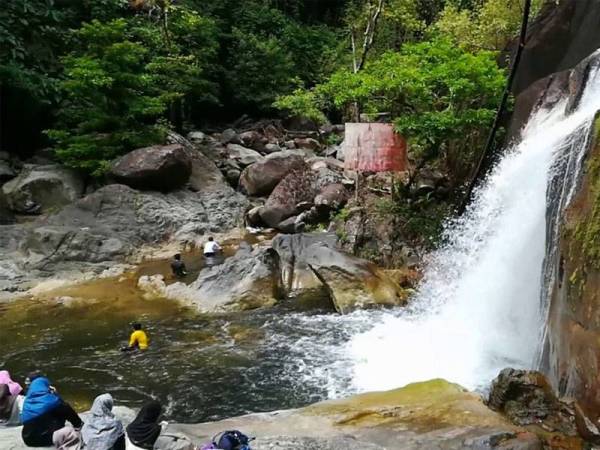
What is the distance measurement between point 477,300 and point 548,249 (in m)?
3.46

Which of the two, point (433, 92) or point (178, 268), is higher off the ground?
point (433, 92)

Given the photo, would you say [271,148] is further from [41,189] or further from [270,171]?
[41,189]

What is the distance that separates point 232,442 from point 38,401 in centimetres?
230

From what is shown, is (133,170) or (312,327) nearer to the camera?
(312,327)

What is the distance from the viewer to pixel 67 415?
6.94 metres

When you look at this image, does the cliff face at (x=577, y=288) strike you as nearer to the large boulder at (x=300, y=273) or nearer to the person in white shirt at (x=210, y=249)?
the large boulder at (x=300, y=273)

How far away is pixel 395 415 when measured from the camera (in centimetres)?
793

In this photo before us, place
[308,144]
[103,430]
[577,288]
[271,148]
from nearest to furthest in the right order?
[103,430] → [577,288] → [271,148] → [308,144]

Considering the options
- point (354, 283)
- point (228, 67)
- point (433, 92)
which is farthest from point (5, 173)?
point (433, 92)

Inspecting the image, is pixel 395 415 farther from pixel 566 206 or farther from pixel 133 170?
pixel 133 170

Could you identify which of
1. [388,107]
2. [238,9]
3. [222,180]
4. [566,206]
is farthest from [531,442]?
[238,9]

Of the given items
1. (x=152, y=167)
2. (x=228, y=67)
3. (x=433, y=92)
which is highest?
(x=228, y=67)

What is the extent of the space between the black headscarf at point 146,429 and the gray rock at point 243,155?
20086 millimetres

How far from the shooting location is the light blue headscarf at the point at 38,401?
6699mm
